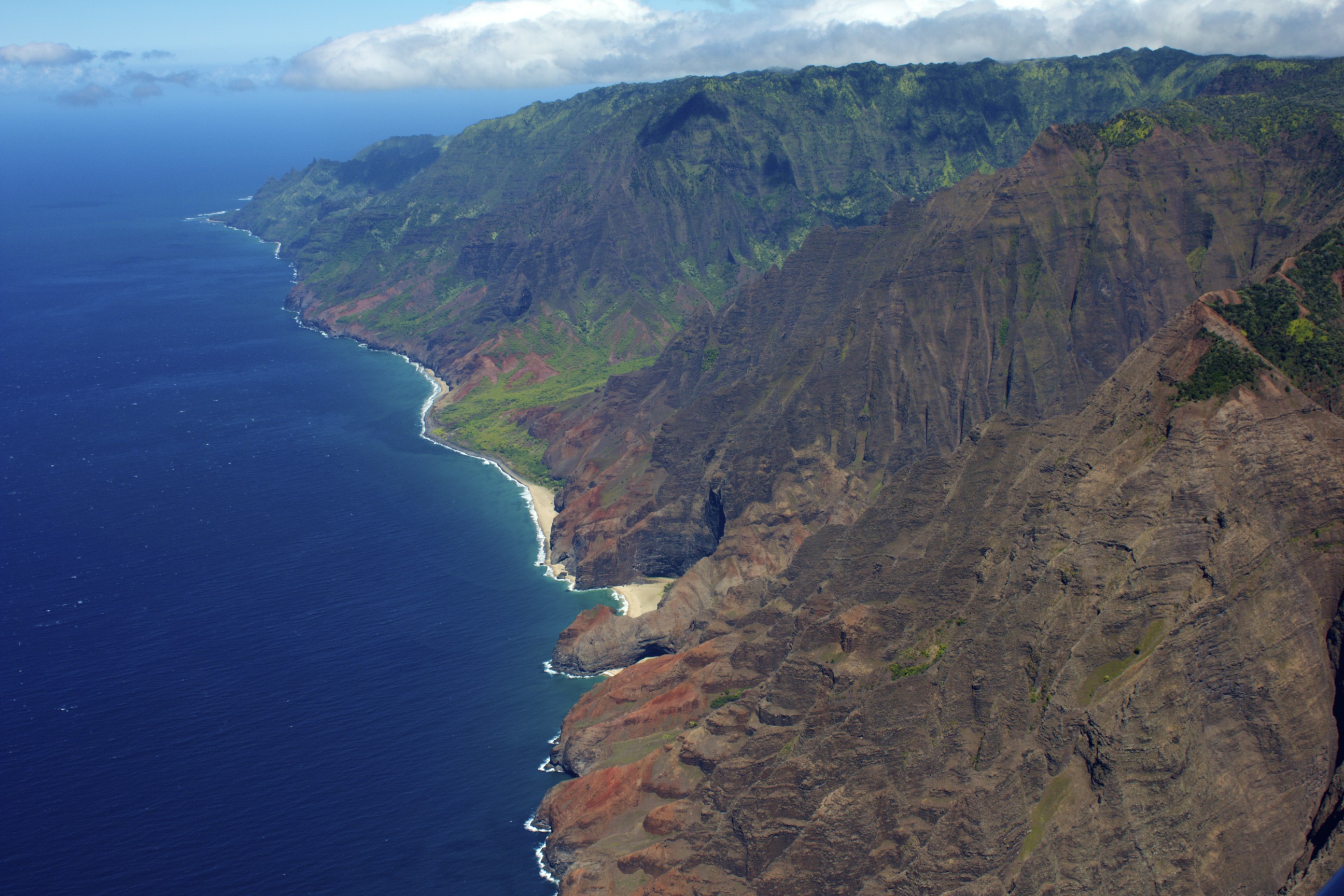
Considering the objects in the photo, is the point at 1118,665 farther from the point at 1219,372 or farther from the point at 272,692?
the point at 272,692

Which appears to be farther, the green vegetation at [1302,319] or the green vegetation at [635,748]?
the green vegetation at [635,748]

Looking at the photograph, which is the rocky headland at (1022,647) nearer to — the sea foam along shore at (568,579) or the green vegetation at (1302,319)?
the green vegetation at (1302,319)

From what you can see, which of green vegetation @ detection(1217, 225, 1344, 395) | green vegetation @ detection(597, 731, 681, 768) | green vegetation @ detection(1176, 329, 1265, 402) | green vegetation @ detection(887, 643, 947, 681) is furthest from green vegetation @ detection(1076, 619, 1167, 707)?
green vegetation @ detection(597, 731, 681, 768)

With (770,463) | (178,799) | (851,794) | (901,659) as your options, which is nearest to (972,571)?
(901,659)

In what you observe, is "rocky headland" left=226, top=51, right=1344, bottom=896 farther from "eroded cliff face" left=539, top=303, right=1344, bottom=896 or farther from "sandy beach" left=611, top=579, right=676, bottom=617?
"sandy beach" left=611, top=579, right=676, bottom=617

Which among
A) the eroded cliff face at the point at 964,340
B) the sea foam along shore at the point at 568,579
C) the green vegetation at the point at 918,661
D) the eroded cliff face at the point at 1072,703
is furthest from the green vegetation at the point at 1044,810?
the sea foam along shore at the point at 568,579

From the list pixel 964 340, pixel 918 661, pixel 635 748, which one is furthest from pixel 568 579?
pixel 918 661
